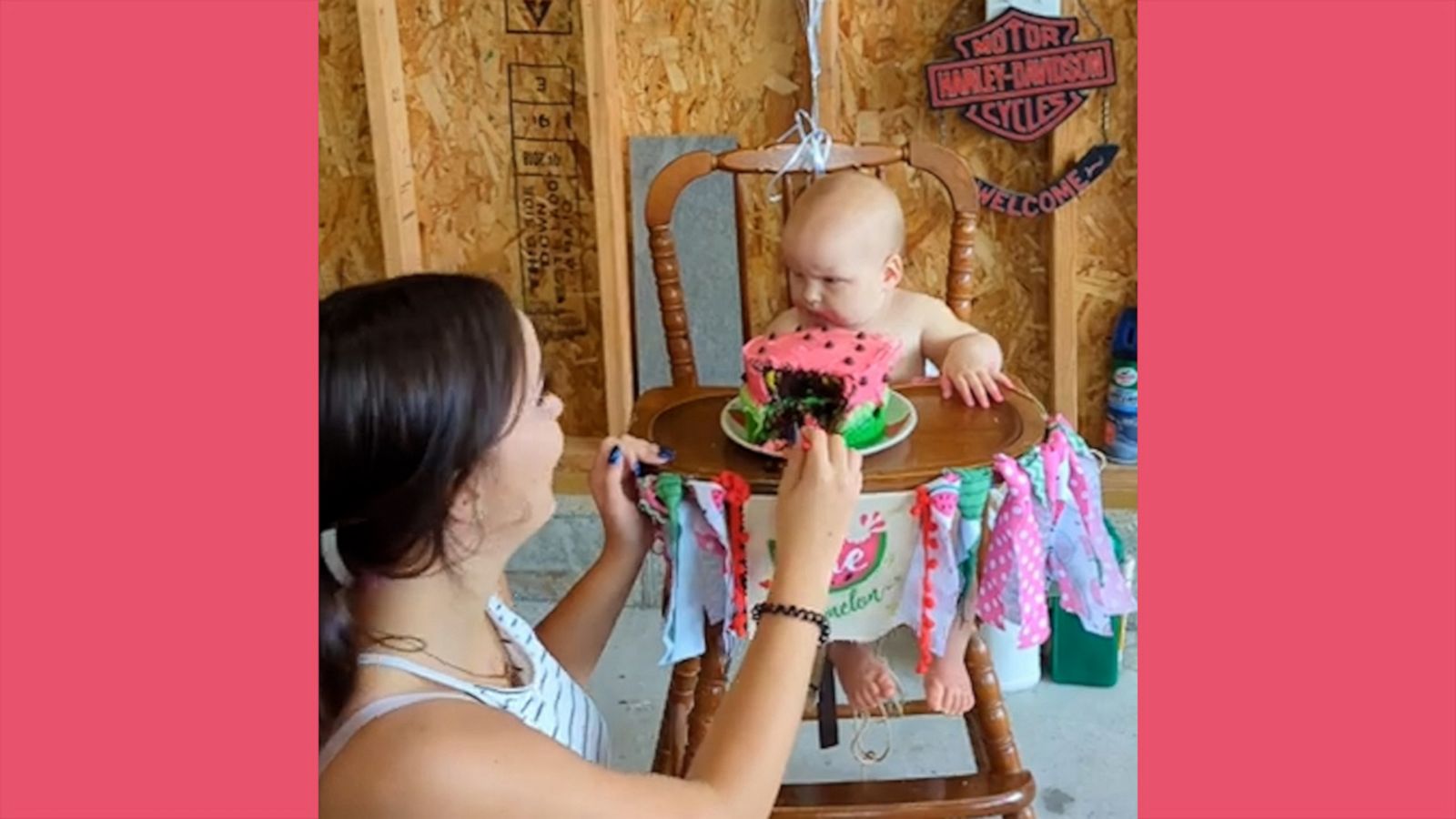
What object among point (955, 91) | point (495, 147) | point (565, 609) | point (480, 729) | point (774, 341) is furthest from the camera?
point (495, 147)

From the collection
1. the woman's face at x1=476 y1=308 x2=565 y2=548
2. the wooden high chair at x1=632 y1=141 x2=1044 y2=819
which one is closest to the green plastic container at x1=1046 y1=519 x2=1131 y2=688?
the wooden high chair at x1=632 y1=141 x2=1044 y2=819

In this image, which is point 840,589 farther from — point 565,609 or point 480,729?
point 480,729

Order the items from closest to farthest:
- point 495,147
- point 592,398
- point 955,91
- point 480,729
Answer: point 480,729, point 955,91, point 495,147, point 592,398

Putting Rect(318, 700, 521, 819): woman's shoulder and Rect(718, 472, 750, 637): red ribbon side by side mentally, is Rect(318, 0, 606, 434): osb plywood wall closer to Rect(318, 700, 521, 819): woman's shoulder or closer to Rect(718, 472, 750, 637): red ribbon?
Rect(718, 472, 750, 637): red ribbon

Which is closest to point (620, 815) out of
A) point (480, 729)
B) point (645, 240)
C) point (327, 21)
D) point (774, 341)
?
point (480, 729)

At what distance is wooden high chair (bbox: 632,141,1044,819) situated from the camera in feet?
6.05

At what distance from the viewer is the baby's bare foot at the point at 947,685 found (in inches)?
69.9

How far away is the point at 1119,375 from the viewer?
2.74m

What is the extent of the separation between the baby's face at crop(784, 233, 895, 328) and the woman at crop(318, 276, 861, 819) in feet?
1.78

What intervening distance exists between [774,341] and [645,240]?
45.4 inches

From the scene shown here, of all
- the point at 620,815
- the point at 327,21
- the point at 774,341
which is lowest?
the point at 620,815

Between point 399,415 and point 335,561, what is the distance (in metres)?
0.19

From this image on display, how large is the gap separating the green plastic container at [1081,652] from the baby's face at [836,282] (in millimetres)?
881

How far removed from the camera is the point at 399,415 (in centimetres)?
112
